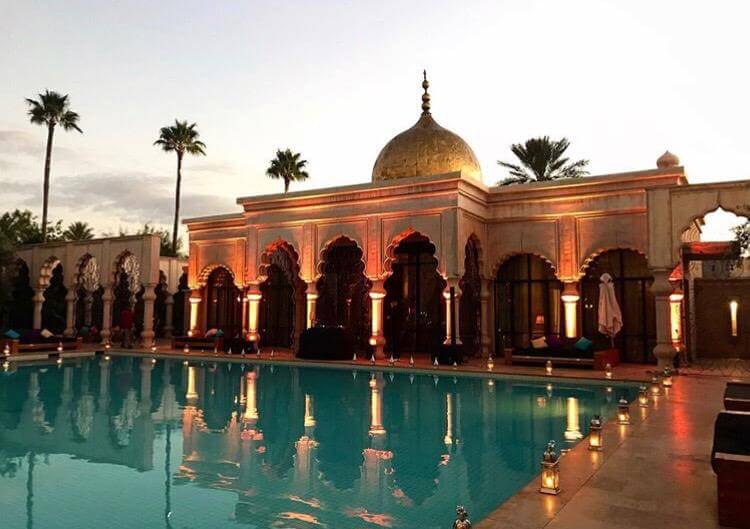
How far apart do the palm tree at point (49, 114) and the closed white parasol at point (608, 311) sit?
28.0 m

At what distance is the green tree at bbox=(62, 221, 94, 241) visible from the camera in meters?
38.8

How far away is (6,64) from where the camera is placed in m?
15.2

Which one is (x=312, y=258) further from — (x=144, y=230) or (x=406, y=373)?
(x=144, y=230)

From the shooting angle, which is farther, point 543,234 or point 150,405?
point 543,234

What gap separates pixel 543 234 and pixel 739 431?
43.5 feet

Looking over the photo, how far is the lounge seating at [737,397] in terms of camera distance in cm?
562

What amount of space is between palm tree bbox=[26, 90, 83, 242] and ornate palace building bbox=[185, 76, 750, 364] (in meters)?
15.5

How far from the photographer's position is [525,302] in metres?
18.5

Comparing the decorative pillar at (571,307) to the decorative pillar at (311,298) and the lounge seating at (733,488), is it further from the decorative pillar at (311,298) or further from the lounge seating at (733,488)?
the lounge seating at (733,488)

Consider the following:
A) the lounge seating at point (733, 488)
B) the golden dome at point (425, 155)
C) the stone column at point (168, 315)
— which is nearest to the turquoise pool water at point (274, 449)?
the lounge seating at point (733, 488)

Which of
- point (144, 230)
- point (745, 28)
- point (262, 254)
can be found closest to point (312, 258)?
point (262, 254)

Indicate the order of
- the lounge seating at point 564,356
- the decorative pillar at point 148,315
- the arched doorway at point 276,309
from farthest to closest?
the arched doorway at point 276,309 < the decorative pillar at point 148,315 < the lounge seating at point 564,356

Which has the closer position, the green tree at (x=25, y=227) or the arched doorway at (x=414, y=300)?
the arched doorway at (x=414, y=300)

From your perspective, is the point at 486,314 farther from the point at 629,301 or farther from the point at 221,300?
the point at 221,300
